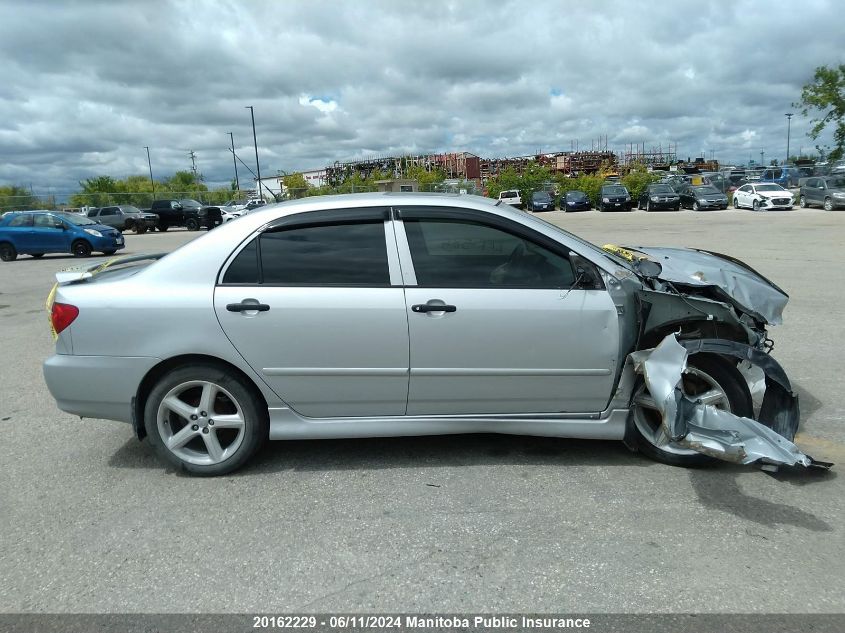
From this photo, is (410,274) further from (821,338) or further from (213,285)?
(821,338)

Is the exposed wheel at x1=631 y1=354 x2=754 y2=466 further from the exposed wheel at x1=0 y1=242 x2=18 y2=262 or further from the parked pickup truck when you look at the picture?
the parked pickup truck

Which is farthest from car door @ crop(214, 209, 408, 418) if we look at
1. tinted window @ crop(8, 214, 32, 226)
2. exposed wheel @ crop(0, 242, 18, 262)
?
exposed wheel @ crop(0, 242, 18, 262)

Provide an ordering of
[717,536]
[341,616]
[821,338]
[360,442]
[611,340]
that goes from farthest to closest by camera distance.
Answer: [821,338] < [360,442] < [611,340] < [717,536] < [341,616]

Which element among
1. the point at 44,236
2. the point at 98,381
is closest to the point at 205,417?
the point at 98,381

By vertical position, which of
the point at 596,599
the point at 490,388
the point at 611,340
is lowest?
the point at 596,599

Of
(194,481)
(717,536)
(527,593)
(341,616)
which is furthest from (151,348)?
(717,536)

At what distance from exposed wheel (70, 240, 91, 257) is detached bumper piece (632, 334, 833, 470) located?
20614 mm

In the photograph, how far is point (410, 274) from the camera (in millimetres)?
3592

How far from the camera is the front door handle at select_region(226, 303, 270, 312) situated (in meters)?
3.52

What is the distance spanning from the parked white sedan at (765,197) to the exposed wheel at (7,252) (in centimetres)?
3481

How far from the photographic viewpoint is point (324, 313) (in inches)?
139

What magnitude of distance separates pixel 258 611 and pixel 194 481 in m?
1.35

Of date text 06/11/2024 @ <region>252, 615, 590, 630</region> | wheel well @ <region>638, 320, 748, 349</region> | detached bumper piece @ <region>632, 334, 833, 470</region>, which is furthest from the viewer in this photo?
wheel well @ <region>638, 320, 748, 349</region>

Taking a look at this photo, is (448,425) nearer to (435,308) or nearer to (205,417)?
(435,308)
